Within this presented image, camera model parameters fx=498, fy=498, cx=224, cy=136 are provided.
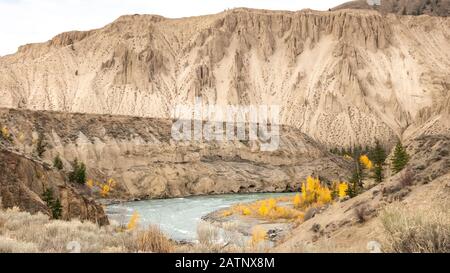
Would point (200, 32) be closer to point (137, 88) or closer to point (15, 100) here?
point (137, 88)

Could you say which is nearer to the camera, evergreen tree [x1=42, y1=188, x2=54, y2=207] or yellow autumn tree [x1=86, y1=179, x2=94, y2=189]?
evergreen tree [x1=42, y1=188, x2=54, y2=207]

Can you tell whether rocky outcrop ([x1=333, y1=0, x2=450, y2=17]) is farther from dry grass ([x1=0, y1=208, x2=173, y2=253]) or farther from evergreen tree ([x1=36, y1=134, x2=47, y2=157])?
dry grass ([x1=0, y1=208, x2=173, y2=253])

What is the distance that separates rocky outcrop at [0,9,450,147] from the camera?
108m

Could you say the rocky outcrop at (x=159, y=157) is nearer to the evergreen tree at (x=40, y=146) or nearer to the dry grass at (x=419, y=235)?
the evergreen tree at (x=40, y=146)

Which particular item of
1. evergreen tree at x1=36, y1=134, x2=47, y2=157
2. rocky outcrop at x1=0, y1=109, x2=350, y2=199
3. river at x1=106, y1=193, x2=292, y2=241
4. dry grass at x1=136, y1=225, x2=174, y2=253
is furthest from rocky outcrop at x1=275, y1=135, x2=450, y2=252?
rocky outcrop at x1=0, y1=109, x2=350, y2=199

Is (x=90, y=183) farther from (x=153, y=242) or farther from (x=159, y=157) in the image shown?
(x=153, y=242)

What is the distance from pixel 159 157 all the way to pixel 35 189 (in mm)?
42707

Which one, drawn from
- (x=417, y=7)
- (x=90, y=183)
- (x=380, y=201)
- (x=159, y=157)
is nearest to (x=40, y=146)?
(x=90, y=183)

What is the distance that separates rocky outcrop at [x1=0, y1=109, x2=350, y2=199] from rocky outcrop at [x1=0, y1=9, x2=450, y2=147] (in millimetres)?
34245

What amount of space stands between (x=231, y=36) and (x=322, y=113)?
32543 mm

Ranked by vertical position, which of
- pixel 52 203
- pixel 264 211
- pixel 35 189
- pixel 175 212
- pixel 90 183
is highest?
pixel 35 189

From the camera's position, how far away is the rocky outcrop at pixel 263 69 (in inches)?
4250

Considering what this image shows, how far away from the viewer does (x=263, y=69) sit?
119000 mm
